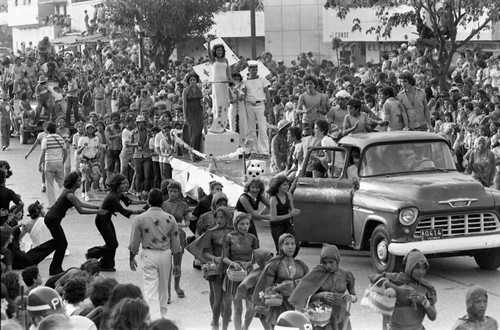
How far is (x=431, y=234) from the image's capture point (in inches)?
580

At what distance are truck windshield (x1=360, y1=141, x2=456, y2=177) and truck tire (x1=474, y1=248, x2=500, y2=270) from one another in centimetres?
125

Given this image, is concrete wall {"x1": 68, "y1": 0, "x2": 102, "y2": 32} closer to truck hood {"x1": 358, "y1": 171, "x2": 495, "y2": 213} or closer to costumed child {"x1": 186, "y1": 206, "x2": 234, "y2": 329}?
truck hood {"x1": 358, "y1": 171, "x2": 495, "y2": 213}

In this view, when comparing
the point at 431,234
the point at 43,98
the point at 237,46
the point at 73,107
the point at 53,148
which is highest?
the point at 237,46

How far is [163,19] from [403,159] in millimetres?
28318

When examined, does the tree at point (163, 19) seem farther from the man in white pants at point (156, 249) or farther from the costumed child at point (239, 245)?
the costumed child at point (239, 245)

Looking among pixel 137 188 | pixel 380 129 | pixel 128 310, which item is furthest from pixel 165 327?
pixel 137 188

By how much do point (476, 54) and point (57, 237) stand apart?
1693 cm

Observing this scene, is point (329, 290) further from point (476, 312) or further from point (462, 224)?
point (462, 224)

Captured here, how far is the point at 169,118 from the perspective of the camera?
22.7m

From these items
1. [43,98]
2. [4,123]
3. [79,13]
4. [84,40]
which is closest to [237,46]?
[84,40]

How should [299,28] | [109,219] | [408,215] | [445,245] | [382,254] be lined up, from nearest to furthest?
[445,245] < [408,215] < [382,254] < [109,219] < [299,28]

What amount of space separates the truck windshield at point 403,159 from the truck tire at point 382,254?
104cm

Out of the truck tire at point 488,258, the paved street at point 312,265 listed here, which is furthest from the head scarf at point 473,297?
the truck tire at point 488,258

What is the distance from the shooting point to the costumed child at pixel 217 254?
1227cm
